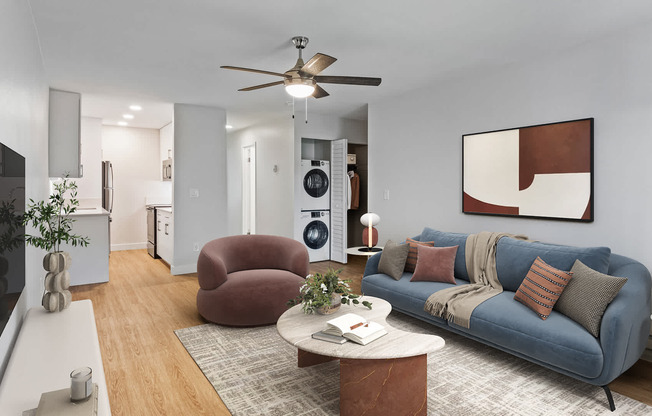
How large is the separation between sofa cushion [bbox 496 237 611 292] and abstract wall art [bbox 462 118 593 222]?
1.38ft

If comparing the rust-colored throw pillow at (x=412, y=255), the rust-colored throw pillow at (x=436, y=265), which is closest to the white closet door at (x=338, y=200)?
the rust-colored throw pillow at (x=412, y=255)

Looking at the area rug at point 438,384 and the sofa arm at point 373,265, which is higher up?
the sofa arm at point 373,265

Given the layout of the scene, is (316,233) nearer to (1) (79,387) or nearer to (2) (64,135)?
(2) (64,135)

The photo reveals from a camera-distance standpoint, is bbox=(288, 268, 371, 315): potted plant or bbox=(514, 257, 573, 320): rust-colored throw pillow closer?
bbox=(288, 268, 371, 315): potted plant

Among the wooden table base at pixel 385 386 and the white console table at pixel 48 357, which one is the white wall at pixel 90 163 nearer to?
the white console table at pixel 48 357

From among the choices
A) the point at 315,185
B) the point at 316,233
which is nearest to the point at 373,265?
the point at 316,233

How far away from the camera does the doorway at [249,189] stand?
24.8ft

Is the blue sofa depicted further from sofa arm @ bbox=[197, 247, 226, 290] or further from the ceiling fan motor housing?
the ceiling fan motor housing

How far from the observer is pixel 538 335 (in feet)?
7.93

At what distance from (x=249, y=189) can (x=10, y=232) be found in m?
6.34

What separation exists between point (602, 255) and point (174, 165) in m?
5.02

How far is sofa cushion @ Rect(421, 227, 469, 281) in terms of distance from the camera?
3.57 m

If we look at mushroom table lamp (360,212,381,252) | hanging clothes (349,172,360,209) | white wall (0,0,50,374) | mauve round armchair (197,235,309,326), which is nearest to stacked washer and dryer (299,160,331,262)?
hanging clothes (349,172,360,209)

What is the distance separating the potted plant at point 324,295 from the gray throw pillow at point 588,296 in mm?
1310
